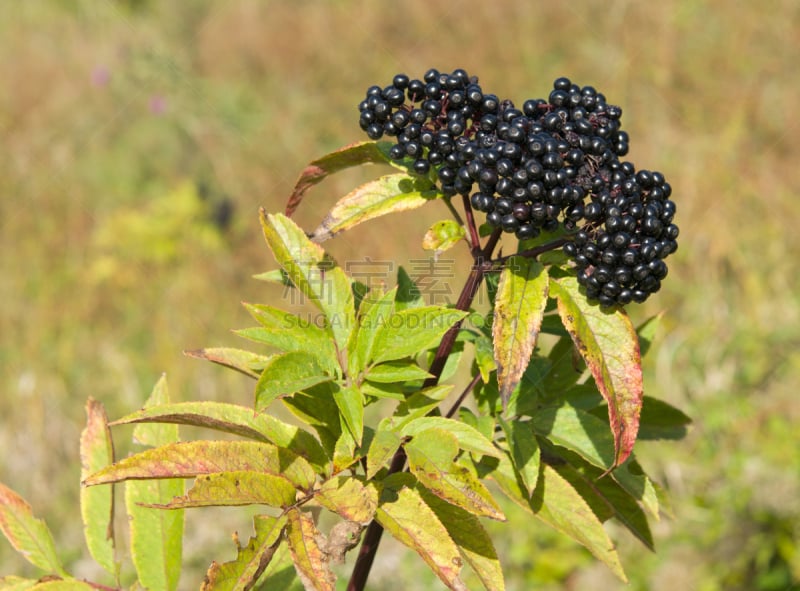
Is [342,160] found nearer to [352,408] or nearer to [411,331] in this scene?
[411,331]

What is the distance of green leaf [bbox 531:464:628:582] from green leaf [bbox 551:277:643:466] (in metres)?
0.18

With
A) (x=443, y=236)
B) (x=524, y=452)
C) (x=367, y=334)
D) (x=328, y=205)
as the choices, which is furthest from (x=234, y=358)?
(x=328, y=205)

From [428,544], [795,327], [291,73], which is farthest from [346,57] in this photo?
[428,544]

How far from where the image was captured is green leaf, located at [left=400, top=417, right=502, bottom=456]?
131 centimetres

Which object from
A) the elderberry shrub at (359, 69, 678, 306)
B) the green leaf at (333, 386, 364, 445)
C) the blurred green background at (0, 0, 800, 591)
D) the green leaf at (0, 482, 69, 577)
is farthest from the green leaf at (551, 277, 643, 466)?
the blurred green background at (0, 0, 800, 591)

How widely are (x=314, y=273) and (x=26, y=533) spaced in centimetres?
86

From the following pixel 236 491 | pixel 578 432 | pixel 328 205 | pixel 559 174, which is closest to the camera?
pixel 236 491

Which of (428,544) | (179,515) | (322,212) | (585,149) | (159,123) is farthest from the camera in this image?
(159,123)

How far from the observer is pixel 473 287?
1443mm

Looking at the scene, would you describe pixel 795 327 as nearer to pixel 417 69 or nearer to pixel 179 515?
pixel 179 515

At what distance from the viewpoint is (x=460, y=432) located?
4.37ft

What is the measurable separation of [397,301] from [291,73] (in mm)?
7998

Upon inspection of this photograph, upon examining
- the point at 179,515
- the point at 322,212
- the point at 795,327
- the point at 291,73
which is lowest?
the point at 179,515

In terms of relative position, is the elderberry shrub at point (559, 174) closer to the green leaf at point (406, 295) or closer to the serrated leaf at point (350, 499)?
the green leaf at point (406, 295)
